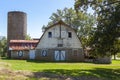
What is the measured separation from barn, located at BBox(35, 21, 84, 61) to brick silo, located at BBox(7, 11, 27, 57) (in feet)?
38.6

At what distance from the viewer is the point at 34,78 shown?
2275 cm

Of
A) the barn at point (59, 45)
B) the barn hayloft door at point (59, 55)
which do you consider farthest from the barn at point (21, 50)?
the barn hayloft door at point (59, 55)

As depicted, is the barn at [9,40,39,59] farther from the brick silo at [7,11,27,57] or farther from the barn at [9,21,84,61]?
the brick silo at [7,11,27,57]

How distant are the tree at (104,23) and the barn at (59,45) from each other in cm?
2257

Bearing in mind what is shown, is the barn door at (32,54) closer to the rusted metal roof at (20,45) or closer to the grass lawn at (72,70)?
the rusted metal roof at (20,45)

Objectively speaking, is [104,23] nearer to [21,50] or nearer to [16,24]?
[21,50]

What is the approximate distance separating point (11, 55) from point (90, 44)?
96.8ft

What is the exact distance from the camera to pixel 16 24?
6656cm

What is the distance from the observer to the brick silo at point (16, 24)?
2621 inches

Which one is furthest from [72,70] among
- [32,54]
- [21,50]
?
[21,50]

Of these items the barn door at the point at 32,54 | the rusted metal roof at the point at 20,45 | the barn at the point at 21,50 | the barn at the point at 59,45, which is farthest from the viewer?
the rusted metal roof at the point at 20,45

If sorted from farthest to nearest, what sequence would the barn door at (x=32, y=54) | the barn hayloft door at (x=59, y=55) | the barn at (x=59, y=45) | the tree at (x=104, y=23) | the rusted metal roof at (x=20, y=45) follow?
1. the rusted metal roof at (x=20, y=45)
2. the barn door at (x=32, y=54)
3. the barn at (x=59, y=45)
4. the barn hayloft door at (x=59, y=55)
5. the tree at (x=104, y=23)

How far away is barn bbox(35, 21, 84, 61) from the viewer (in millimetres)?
56500

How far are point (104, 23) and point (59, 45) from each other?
25235 millimetres
